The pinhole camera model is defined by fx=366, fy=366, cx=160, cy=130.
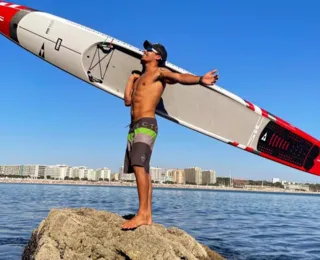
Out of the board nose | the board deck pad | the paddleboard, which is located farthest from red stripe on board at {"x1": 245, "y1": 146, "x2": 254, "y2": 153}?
the board nose

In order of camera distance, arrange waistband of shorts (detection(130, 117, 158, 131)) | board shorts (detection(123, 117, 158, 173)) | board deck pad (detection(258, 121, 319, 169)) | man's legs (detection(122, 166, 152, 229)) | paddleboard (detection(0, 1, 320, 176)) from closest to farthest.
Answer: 1. man's legs (detection(122, 166, 152, 229))
2. board shorts (detection(123, 117, 158, 173))
3. waistband of shorts (detection(130, 117, 158, 131))
4. paddleboard (detection(0, 1, 320, 176))
5. board deck pad (detection(258, 121, 319, 169))

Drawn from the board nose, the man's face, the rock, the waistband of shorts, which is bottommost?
the rock

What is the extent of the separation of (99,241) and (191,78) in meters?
2.64

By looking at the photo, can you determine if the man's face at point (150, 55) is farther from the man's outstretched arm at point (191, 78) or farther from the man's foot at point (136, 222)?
the man's foot at point (136, 222)

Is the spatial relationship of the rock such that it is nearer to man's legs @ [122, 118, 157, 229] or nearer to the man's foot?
the man's foot

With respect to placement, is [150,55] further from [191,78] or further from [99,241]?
[99,241]

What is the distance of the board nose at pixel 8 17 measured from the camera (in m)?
9.52

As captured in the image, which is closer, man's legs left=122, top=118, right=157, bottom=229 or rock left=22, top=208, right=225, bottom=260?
rock left=22, top=208, right=225, bottom=260

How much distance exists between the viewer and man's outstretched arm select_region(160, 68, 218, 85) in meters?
5.21

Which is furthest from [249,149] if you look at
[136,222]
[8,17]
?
[8,17]

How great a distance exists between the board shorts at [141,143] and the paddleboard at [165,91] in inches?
117

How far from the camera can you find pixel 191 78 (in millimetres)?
5402

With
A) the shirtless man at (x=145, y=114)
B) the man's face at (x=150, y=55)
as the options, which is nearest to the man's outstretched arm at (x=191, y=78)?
the shirtless man at (x=145, y=114)

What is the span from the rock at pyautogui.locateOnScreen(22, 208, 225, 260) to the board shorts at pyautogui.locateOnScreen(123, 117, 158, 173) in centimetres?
93
